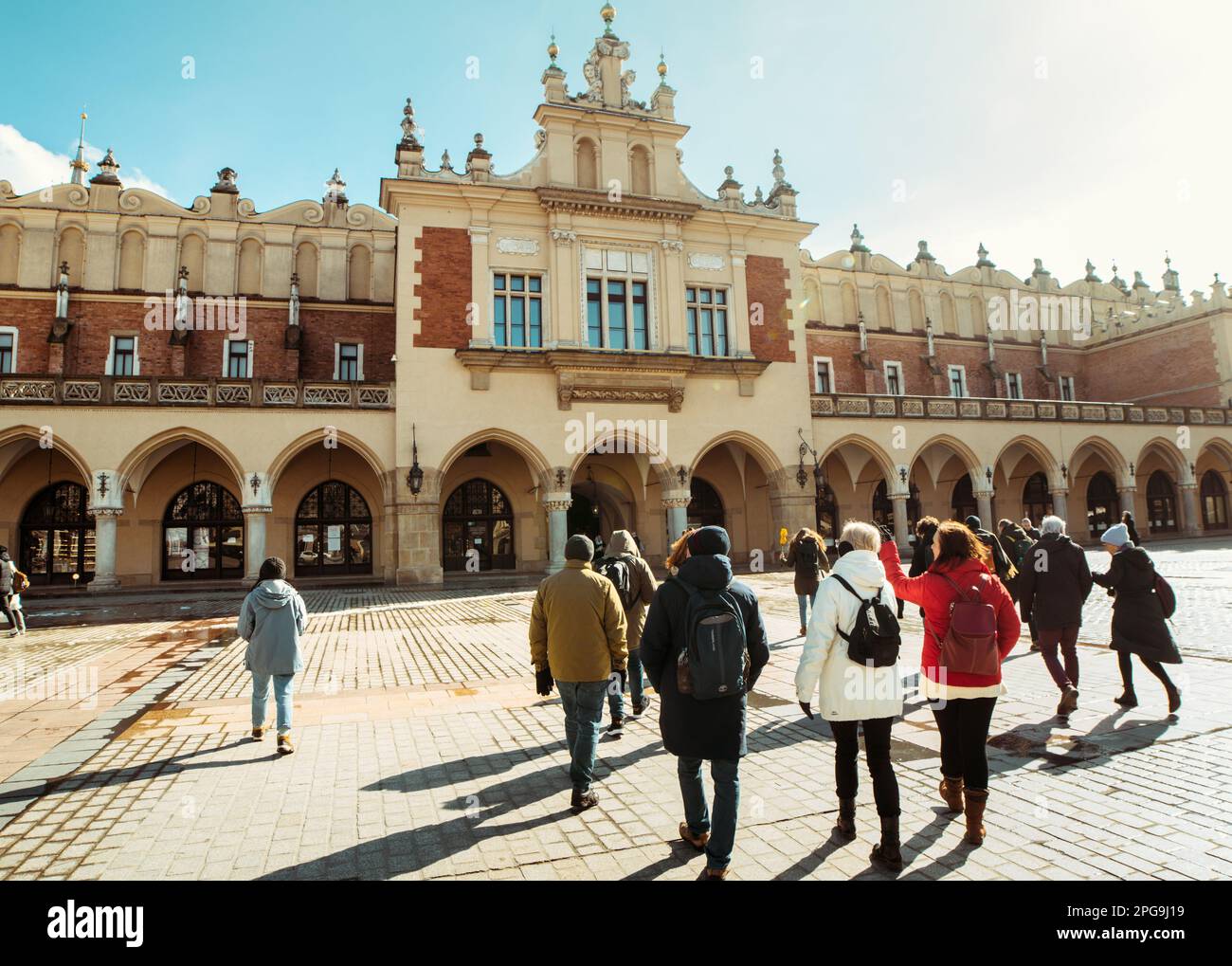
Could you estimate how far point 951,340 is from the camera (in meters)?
33.4

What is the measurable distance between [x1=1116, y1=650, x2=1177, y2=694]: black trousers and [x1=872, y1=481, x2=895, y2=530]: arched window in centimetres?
2398

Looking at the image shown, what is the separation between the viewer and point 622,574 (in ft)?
20.5

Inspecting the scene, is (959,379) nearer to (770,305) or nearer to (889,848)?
(770,305)

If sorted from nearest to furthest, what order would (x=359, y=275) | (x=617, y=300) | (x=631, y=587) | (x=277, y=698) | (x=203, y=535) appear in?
(x=277, y=698)
(x=631, y=587)
(x=617, y=300)
(x=203, y=535)
(x=359, y=275)

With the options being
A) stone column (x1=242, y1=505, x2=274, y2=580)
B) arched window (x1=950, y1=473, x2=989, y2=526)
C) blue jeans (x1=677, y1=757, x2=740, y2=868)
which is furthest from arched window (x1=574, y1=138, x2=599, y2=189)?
blue jeans (x1=677, y1=757, x2=740, y2=868)

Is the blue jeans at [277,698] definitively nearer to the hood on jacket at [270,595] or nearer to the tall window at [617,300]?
the hood on jacket at [270,595]

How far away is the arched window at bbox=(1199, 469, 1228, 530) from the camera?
3509 centimetres

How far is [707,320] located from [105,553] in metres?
19.3

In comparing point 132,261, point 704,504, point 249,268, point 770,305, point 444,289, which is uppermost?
point 249,268

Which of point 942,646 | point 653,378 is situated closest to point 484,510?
point 653,378

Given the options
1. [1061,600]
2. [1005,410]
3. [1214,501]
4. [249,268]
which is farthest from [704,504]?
[1214,501]

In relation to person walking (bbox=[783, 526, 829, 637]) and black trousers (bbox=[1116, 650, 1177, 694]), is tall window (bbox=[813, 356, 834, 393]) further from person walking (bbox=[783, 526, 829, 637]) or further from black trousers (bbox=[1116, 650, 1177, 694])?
black trousers (bbox=[1116, 650, 1177, 694])

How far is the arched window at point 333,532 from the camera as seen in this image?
23.9 metres
